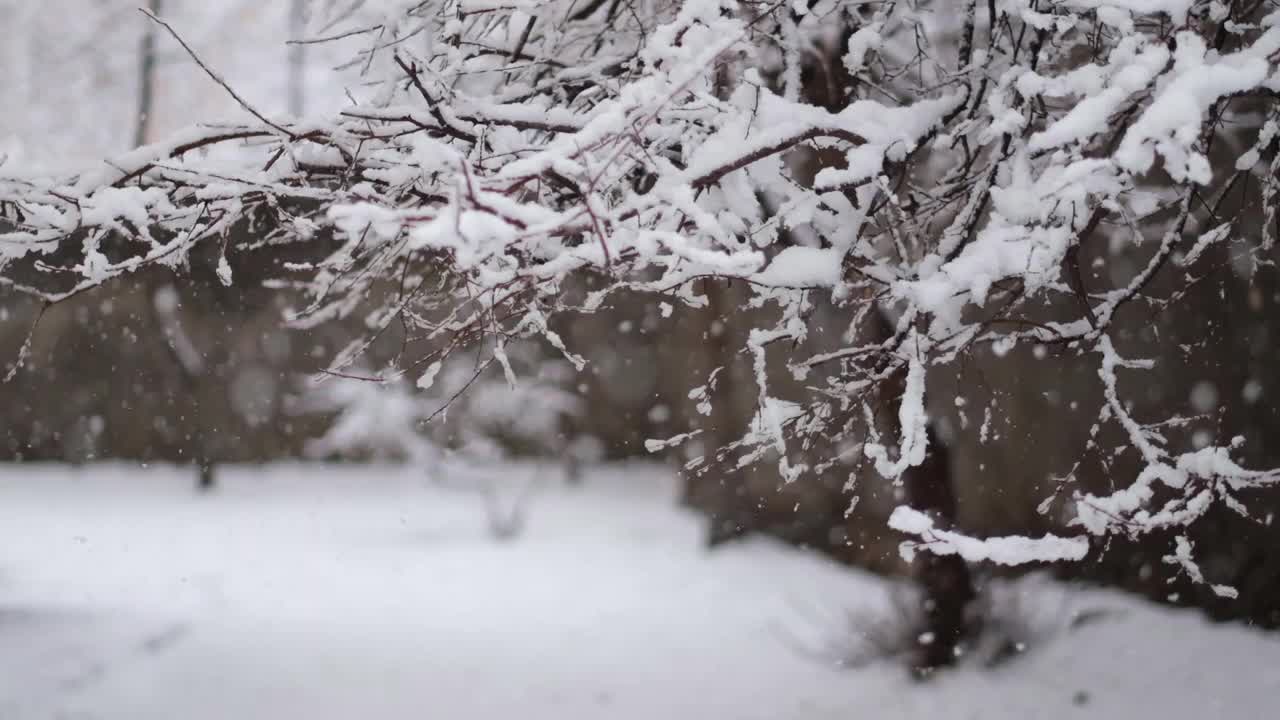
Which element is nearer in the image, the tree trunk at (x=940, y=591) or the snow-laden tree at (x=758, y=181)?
the snow-laden tree at (x=758, y=181)

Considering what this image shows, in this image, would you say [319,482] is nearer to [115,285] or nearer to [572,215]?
[115,285]

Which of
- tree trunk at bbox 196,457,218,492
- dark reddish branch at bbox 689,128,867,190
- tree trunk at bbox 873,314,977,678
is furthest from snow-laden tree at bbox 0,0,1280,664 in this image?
tree trunk at bbox 196,457,218,492

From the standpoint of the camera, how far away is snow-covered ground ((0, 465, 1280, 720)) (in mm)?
4152

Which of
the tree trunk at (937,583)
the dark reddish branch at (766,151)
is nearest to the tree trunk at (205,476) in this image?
the tree trunk at (937,583)

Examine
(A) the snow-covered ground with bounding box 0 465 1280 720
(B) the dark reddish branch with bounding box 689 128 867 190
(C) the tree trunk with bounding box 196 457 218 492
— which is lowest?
(C) the tree trunk with bounding box 196 457 218 492

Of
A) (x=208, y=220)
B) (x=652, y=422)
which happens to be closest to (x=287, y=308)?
(x=652, y=422)

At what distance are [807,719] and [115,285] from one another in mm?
8650

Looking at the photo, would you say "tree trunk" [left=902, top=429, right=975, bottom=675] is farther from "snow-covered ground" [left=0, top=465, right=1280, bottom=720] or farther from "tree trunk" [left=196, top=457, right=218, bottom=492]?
"tree trunk" [left=196, top=457, right=218, bottom=492]

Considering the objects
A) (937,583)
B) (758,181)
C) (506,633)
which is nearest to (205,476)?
(506,633)

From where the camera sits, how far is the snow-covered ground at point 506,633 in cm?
415

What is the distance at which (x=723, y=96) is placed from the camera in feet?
12.3

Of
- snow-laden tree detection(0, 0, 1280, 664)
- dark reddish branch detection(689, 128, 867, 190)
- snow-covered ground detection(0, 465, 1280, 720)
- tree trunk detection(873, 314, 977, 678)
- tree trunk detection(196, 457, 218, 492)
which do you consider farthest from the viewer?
tree trunk detection(196, 457, 218, 492)

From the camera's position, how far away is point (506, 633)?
5.31m

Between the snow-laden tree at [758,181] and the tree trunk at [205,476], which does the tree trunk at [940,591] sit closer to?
the snow-laden tree at [758,181]
